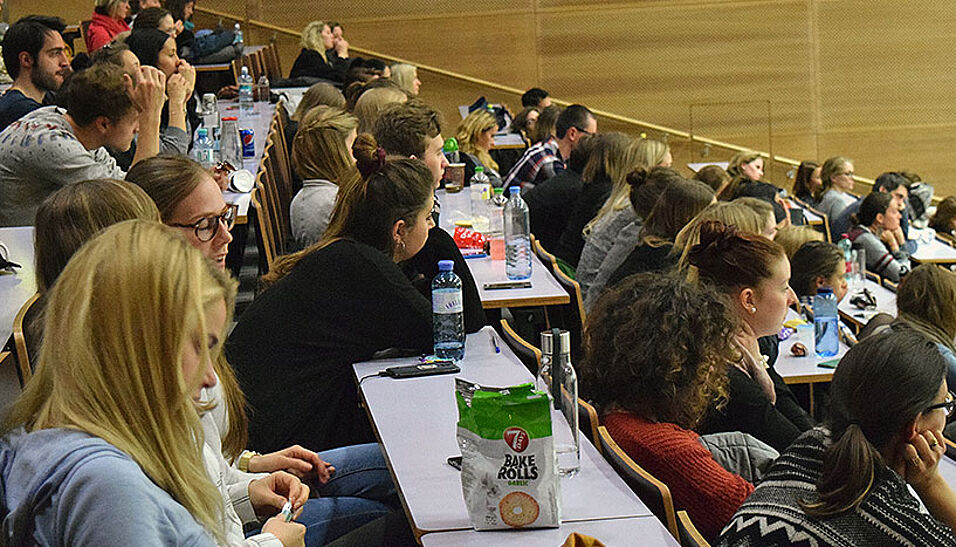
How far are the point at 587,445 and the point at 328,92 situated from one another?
412cm

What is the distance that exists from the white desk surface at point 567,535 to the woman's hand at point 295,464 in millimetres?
700

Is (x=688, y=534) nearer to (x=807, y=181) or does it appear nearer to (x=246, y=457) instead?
(x=246, y=457)

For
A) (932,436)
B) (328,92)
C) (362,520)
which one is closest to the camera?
(932,436)

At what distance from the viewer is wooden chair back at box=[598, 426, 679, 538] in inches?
80.7

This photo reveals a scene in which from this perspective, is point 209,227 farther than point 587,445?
Yes

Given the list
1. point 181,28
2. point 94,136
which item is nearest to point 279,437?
point 94,136

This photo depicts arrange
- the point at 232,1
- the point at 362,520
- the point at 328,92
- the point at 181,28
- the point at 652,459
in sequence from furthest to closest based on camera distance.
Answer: the point at 232,1 → the point at 181,28 → the point at 328,92 → the point at 362,520 → the point at 652,459

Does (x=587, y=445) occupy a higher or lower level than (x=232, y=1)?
lower

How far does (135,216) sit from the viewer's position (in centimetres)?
234

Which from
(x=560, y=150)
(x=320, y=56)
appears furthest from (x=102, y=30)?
(x=560, y=150)

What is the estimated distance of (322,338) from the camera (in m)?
3.10

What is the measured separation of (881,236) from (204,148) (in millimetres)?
4357

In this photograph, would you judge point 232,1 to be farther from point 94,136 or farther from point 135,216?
point 135,216

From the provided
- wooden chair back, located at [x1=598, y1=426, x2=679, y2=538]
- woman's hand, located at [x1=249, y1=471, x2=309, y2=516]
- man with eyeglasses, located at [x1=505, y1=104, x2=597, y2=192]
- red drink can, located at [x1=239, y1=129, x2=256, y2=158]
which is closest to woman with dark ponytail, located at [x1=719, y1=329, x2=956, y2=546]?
wooden chair back, located at [x1=598, y1=426, x2=679, y2=538]
